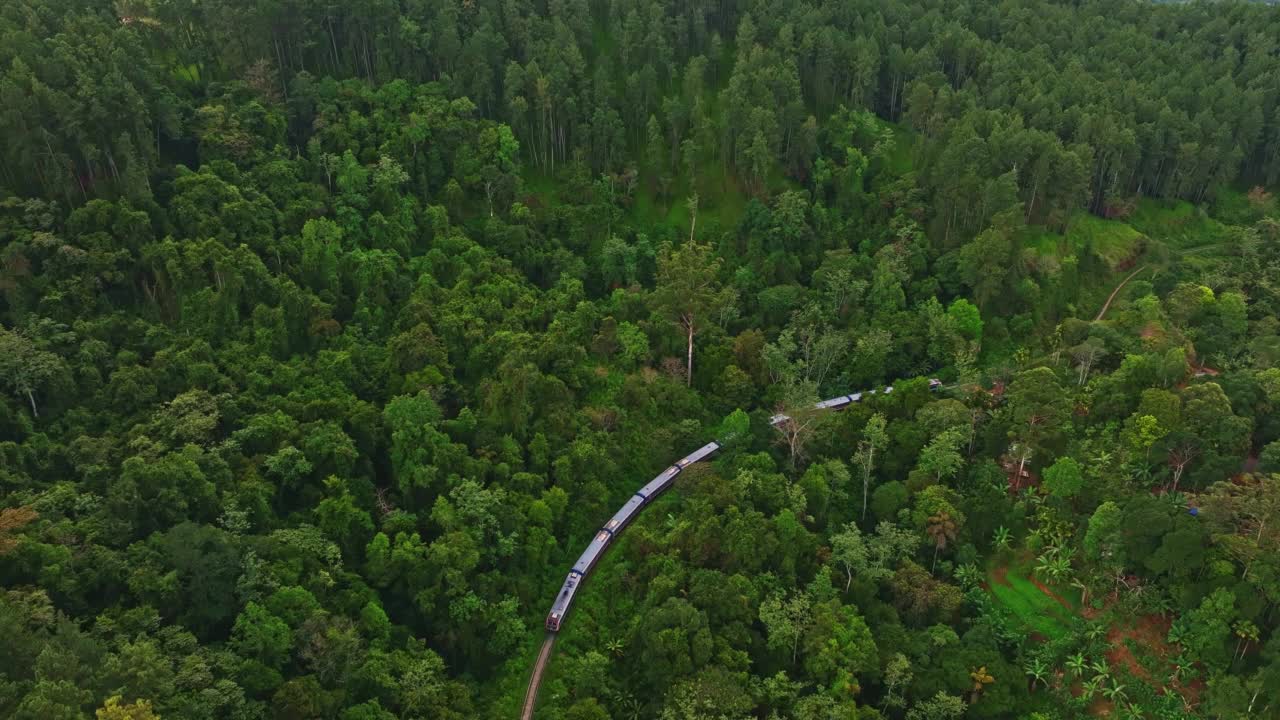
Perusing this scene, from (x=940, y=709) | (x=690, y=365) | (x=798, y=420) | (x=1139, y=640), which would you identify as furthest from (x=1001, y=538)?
(x=690, y=365)

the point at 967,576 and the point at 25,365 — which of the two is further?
the point at 967,576

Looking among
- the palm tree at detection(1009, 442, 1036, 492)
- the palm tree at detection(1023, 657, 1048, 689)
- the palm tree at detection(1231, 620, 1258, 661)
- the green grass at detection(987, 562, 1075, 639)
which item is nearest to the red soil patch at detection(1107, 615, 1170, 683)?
the green grass at detection(987, 562, 1075, 639)

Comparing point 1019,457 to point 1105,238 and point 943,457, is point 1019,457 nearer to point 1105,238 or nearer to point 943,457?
point 943,457

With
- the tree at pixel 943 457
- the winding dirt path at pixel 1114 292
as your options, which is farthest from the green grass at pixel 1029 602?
the winding dirt path at pixel 1114 292

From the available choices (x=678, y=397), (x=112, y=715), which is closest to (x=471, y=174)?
(x=678, y=397)

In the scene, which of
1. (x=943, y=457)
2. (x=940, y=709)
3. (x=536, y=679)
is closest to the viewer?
(x=940, y=709)

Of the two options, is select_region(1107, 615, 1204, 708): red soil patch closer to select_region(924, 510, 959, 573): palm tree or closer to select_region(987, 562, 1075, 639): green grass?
select_region(987, 562, 1075, 639): green grass
